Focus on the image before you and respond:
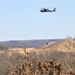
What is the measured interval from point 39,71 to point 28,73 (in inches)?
103

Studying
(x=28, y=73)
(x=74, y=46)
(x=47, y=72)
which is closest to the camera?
(x=28, y=73)

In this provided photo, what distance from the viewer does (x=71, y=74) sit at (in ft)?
52.2

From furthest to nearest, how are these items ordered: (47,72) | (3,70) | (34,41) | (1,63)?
(34,41) < (1,63) < (3,70) < (47,72)

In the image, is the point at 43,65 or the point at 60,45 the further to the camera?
the point at 60,45

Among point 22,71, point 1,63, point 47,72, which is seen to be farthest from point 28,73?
point 1,63

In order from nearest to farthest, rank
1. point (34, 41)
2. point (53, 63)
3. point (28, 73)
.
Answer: point (28, 73), point (53, 63), point (34, 41)

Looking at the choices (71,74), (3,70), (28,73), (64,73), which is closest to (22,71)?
(28,73)

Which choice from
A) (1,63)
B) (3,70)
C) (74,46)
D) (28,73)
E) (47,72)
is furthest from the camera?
(74,46)

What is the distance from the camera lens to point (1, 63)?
22.7m

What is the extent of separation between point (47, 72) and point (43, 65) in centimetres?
125

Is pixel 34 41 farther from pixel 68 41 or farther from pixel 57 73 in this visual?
pixel 57 73

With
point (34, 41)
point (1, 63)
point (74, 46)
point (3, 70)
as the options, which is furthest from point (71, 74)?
point (34, 41)

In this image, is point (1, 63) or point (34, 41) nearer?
point (1, 63)

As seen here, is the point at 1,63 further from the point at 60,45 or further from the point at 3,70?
the point at 60,45
